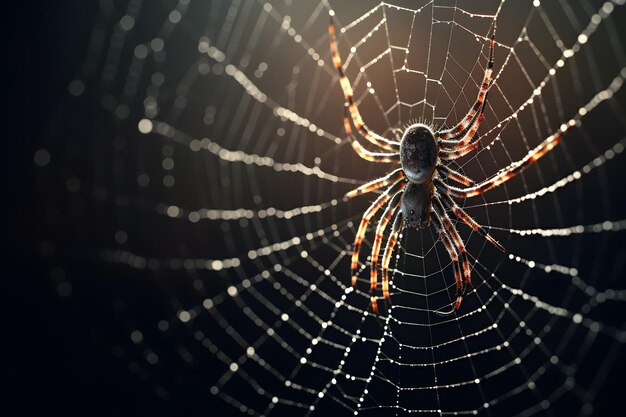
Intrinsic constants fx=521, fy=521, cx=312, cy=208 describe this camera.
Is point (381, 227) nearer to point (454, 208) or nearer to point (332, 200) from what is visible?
point (454, 208)

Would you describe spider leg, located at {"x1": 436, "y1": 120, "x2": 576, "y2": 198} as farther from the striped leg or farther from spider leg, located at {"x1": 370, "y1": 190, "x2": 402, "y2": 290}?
spider leg, located at {"x1": 370, "y1": 190, "x2": 402, "y2": 290}

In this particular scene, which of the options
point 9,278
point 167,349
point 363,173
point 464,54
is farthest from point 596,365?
point 9,278

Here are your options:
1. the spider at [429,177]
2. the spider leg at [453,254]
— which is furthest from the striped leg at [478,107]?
the spider leg at [453,254]

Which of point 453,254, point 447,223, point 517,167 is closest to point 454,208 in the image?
point 447,223

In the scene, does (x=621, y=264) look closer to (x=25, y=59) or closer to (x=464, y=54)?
(x=464, y=54)

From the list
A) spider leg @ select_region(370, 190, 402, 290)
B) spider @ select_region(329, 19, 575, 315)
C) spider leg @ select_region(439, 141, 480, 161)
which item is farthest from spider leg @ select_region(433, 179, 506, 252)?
spider leg @ select_region(370, 190, 402, 290)

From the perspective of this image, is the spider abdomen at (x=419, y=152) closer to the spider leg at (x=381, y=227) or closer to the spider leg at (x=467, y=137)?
the spider leg at (x=467, y=137)
